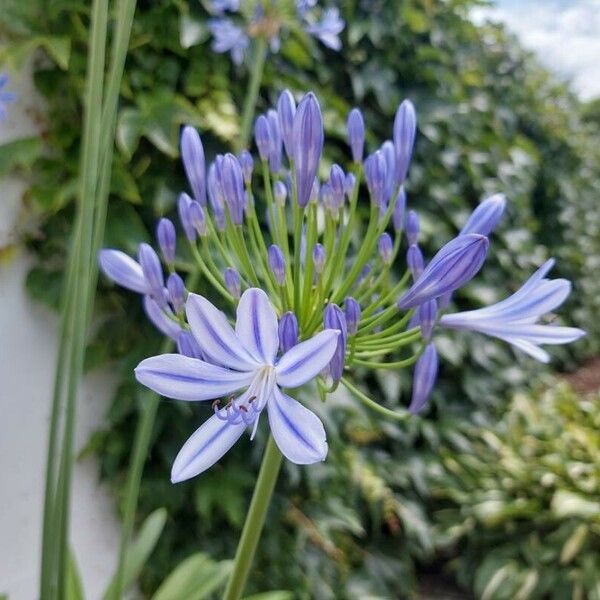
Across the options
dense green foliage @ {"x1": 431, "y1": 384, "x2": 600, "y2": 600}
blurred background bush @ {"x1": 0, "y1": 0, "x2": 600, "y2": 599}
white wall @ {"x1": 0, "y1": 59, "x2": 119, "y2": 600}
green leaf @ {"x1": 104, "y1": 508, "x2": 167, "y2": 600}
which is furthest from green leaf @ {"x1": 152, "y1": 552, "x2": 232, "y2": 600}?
dense green foliage @ {"x1": 431, "y1": 384, "x2": 600, "y2": 600}

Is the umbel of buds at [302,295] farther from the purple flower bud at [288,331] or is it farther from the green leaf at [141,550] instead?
the green leaf at [141,550]

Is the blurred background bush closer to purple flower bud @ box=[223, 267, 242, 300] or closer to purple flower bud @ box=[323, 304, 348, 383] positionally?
purple flower bud @ box=[223, 267, 242, 300]

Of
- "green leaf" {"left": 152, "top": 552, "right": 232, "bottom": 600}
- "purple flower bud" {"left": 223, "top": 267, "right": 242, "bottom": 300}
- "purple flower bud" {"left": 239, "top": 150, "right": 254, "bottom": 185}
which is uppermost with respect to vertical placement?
"purple flower bud" {"left": 239, "top": 150, "right": 254, "bottom": 185}

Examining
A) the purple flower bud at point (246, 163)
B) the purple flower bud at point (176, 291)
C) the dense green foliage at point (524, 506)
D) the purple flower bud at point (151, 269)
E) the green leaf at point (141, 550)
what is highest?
the purple flower bud at point (246, 163)

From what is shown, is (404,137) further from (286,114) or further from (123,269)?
(123,269)

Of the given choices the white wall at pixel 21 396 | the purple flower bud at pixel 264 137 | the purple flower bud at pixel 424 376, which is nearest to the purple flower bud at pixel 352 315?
the purple flower bud at pixel 424 376

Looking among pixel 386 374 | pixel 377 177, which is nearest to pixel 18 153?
pixel 377 177

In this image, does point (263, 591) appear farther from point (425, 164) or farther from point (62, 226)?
point (425, 164)
